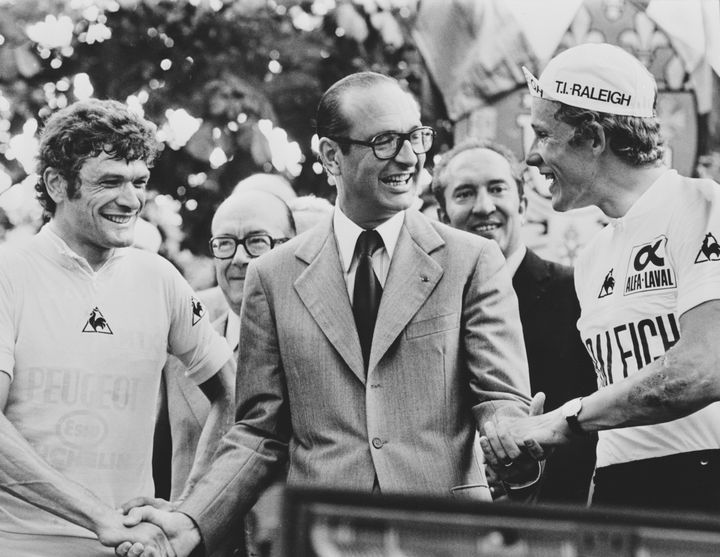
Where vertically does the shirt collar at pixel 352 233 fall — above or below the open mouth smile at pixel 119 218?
below

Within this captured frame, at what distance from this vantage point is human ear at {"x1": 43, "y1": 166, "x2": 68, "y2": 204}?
427 centimetres

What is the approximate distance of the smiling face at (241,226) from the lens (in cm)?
523

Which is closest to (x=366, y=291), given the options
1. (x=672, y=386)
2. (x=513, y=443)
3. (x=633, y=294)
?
(x=513, y=443)

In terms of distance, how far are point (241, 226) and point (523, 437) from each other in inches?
80.6

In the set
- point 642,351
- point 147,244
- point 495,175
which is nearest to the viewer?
point 642,351

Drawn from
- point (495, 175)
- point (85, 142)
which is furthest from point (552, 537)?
point (495, 175)

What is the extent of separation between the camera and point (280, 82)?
23.9 ft

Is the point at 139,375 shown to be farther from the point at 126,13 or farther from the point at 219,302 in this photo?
the point at 126,13

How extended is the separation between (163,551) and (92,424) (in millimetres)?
467

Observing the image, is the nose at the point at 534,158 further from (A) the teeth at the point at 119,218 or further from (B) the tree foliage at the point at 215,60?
(B) the tree foliage at the point at 215,60

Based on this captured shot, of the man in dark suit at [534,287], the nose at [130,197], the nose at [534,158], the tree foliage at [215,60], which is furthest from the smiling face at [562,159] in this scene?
the tree foliage at [215,60]

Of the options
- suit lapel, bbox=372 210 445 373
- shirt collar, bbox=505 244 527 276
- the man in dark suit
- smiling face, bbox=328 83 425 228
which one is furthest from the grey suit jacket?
shirt collar, bbox=505 244 527 276

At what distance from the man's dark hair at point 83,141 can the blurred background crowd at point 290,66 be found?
2.28 m

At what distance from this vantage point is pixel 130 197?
14.1ft
